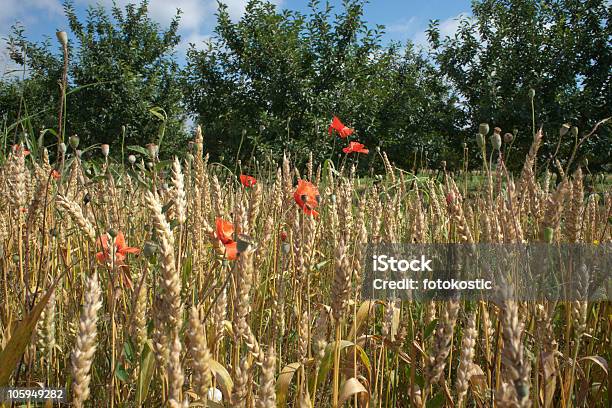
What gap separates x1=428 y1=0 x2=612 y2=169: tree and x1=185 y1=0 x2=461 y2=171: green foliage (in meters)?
1.18

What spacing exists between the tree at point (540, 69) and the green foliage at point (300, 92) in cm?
118

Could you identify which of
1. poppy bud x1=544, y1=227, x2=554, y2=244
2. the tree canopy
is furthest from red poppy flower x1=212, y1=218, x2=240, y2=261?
the tree canopy

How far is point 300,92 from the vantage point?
9.70m

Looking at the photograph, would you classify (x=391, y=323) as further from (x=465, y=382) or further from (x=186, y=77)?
(x=186, y=77)

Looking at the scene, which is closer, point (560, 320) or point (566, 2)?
point (560, 320)

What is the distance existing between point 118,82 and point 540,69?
9508mm

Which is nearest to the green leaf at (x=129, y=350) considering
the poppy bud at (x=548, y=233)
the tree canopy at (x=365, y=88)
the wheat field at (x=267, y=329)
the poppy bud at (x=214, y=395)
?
the wheat field at (x=267, y=329)

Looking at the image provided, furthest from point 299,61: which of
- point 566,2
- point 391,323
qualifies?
point 391,323

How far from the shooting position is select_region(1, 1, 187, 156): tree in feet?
39.1

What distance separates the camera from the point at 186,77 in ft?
38.1

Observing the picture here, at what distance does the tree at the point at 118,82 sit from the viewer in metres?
11.9

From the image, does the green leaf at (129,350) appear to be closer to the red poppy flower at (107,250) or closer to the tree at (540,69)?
the red poppy flower at (107,250)

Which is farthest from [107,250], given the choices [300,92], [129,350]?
[300,92]

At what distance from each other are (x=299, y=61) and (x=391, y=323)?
32.4ft
